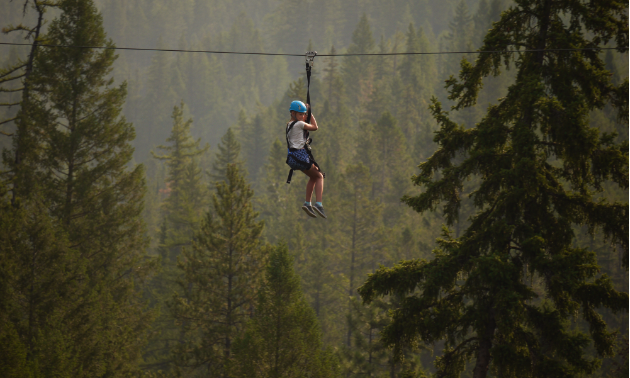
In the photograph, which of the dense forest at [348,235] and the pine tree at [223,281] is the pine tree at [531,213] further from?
the pine tree at [223,281]

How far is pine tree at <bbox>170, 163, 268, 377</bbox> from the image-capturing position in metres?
19.5

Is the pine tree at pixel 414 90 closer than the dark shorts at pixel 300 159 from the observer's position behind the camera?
No

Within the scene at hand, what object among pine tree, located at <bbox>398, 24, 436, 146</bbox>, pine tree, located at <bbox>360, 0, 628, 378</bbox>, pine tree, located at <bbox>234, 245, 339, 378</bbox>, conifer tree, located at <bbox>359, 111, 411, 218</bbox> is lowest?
pine tree, located at <bbox>234, 245, 339, 378</bbox>

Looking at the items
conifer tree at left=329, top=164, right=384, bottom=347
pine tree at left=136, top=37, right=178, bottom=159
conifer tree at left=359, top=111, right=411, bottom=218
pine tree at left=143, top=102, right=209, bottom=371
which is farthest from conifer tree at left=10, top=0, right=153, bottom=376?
pine tree at left=136, top=37, right=178, bottom=159

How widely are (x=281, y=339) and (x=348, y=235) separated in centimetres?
2026

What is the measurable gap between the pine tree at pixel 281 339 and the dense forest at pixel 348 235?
0.20ft

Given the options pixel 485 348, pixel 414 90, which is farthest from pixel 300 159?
pixel 414 90

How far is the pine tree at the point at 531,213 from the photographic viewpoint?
25.4 feet

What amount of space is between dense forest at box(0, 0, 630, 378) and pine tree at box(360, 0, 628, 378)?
1.4 inches

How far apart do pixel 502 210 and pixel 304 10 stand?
3933 inches

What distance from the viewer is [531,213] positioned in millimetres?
8734

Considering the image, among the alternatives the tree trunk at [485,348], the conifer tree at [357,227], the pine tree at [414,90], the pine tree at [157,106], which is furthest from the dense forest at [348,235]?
the pine tree at [157,106]

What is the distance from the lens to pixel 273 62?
103m

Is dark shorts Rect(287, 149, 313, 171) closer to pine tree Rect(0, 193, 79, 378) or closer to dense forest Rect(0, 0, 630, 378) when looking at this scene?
dense forest Rect(0, 0, 630, 378)
